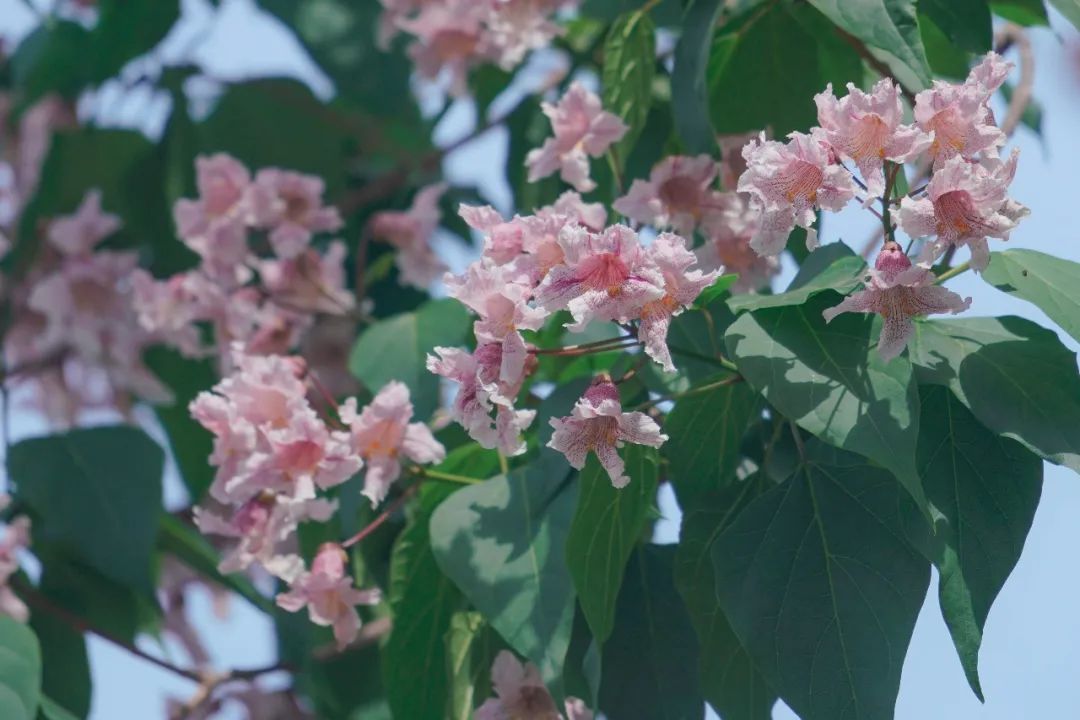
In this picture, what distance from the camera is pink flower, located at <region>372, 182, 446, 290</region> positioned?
4.08ft

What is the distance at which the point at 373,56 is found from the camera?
55.0 inches

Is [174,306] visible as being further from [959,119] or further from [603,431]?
[959,119]

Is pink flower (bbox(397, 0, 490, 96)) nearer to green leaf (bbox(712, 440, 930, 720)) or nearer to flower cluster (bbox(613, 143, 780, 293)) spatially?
flower cluster (bbox(613, 143, 780, 293))

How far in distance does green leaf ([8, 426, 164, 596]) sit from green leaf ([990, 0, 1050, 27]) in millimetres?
710

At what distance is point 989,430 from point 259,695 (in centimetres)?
81

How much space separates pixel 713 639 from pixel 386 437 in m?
0.23

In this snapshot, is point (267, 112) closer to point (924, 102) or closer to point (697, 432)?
point (697, 432)

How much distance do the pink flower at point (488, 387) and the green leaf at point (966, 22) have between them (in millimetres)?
331

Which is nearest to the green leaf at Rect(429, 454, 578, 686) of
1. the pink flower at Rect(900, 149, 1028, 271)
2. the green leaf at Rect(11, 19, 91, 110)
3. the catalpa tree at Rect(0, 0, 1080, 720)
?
the catalpa tree at Rect(0, 0, 1080, 720)

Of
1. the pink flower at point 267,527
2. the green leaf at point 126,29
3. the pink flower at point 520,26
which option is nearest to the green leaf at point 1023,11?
the pink flower at point 520,26

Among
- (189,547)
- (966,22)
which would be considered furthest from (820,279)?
(189,547)

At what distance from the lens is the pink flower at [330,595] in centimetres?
85

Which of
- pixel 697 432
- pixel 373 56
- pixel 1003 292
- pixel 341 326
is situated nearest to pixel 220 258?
pixel 341 326

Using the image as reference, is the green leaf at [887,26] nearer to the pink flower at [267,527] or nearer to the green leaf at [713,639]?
the green leaf at [713,639]
